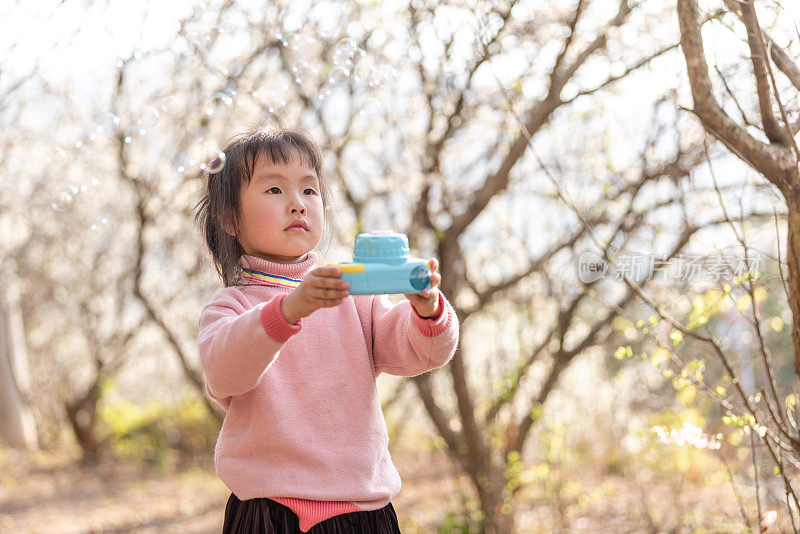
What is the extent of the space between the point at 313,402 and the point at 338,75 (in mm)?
1361

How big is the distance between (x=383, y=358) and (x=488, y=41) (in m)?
1.80

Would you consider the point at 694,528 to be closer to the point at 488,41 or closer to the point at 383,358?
the point at 488,41

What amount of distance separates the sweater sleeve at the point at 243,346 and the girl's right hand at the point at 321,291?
6cm

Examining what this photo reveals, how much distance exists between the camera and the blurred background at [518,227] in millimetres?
2592

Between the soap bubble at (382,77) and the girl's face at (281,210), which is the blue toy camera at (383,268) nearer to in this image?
the girl's face at (281,210)

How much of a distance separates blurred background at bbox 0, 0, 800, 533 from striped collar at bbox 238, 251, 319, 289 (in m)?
0.42

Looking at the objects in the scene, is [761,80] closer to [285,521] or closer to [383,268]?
[383,268]

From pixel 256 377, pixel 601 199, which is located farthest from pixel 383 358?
pixel 601 199

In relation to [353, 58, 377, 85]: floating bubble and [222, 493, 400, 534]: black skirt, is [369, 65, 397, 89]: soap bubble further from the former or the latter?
[222, 493, 400, 534]: black skirt

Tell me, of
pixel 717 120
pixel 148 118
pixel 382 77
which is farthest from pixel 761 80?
pixel 148 118

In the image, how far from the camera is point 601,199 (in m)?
3.79

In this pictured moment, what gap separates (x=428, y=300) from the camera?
1506mm
